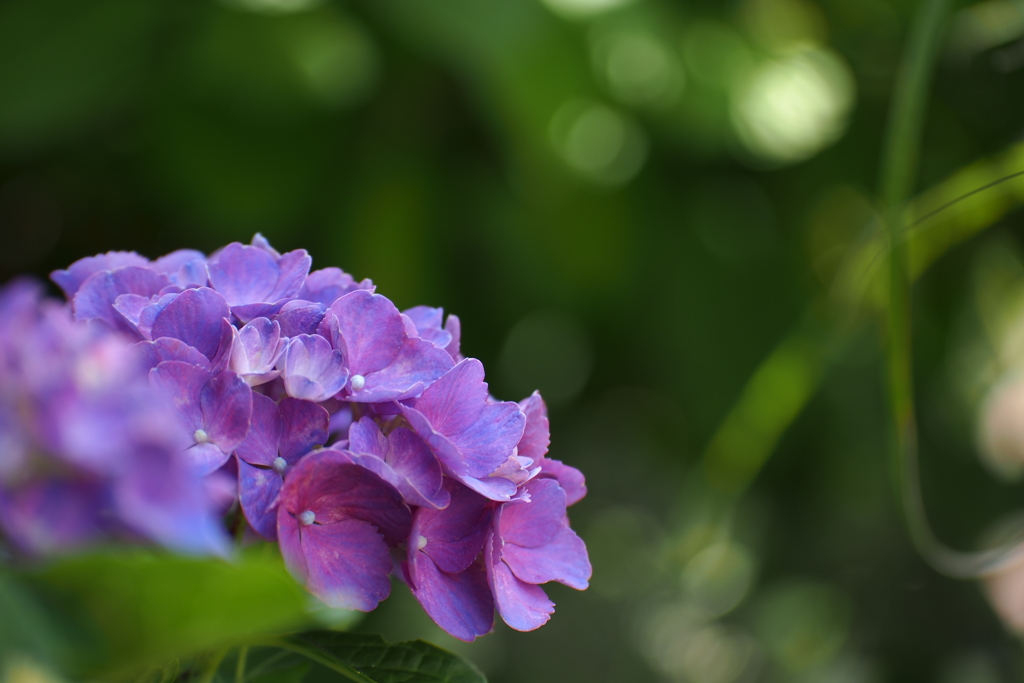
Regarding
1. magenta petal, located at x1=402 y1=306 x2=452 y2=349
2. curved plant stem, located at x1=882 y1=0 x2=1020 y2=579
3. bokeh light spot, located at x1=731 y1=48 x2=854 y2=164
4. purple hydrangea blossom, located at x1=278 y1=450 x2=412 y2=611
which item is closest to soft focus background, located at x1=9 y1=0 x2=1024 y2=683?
bokeh light spot, located at x1=731 y1=48 x2=854 y2=164

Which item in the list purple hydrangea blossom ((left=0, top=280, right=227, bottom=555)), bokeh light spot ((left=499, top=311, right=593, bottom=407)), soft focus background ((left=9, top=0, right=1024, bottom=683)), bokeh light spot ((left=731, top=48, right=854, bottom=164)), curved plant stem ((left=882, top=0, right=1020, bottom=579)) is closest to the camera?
purple hydrangea blossom ((left=0, top=280, right=227, bottom=555))

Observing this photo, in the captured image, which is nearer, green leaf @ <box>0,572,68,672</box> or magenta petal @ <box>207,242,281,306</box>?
green leaf @ <box>0,572,68,672</box>

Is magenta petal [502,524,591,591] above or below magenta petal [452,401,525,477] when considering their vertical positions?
below

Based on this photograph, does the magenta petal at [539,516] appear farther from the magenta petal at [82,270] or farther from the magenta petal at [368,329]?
the magenta petal at [82,270]

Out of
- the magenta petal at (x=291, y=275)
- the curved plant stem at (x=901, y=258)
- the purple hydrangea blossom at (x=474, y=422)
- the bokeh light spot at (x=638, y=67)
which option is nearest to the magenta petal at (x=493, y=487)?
the purple hydrangea blossom at (x=474, y=422)

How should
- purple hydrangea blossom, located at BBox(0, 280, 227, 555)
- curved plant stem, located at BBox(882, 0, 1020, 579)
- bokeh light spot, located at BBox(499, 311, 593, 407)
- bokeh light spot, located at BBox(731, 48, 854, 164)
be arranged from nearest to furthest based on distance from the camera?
purple hydrangea blossom, located at BBox(0, 280, 227, 555)
curved plant stem, located at BBox(882, 0, 1020, 579)
bokeh light spot, located at BBox(731, 48, 854, 164)
bokeh light spot, located at BBox(499, 311, 593, 407)

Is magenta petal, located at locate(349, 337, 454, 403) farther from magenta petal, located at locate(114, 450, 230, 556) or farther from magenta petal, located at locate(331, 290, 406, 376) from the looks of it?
magenta petal, located at locate(114, 450, 230, 556)

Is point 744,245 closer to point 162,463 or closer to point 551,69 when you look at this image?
point 551,69

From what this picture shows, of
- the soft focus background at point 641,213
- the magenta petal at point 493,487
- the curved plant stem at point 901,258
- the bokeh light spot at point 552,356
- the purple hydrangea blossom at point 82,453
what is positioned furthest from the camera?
the bokeh light spot at point 552,356
